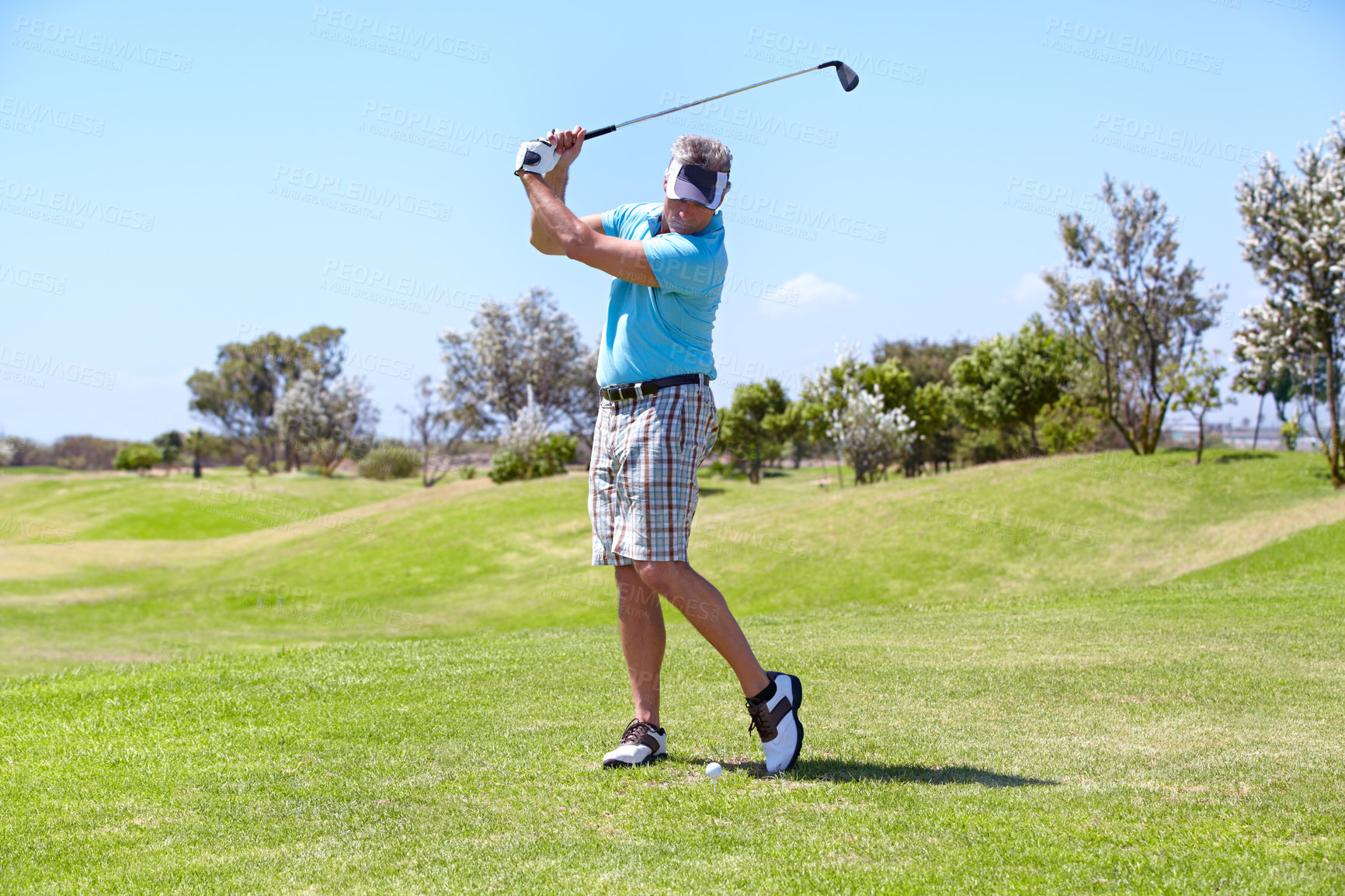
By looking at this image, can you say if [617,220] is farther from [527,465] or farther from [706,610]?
[527,465]

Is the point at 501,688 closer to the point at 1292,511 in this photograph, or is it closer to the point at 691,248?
the point at 691,248

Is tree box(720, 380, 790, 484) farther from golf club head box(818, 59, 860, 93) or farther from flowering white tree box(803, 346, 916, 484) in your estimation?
golf club head box(818, 59, 860, 93)

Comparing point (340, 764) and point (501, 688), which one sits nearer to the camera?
point (340, 764)

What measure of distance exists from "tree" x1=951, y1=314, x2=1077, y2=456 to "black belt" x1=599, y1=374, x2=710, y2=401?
42.3 meters

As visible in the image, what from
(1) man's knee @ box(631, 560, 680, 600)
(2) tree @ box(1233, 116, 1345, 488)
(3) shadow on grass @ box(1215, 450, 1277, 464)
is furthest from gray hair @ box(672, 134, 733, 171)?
(3) shadow on grass @ box(1215, 450, 1277, 464)

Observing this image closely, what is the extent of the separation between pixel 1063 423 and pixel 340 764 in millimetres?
38149

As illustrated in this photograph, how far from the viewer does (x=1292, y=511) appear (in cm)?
2175

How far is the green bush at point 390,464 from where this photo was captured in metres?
68.9

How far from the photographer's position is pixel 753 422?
57562mm

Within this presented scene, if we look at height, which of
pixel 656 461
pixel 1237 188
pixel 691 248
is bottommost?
pixel 656 461

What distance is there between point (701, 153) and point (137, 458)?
7187 centimetres

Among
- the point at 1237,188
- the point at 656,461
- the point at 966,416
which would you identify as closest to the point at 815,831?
the point at 656,461

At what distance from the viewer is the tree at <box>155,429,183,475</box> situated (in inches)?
2761

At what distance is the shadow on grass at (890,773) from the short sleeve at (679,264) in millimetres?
1883
